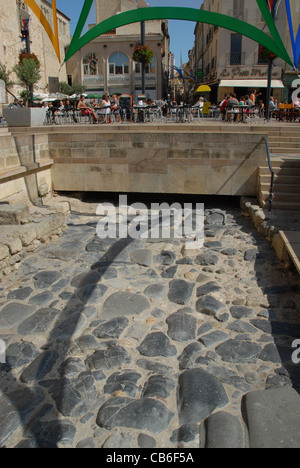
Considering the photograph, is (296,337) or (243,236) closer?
(296,337)

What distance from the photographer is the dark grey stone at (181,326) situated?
4.44 meters

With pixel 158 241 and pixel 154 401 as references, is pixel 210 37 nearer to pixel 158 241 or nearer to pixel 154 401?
pixel 158 241

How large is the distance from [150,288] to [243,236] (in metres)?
2.75

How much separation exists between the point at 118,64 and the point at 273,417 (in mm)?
40405

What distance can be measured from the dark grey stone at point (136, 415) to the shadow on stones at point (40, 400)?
0.31m

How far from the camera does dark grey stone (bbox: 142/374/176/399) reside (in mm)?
3508

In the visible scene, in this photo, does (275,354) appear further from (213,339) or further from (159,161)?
(159,161)

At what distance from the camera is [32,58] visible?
1350 cm

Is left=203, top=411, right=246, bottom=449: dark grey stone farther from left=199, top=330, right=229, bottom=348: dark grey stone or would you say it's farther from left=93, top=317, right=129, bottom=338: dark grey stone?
left=93, top=317, right=129, bottom=338: dark grey stone

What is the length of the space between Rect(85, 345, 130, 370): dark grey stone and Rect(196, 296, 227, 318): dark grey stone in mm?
1309

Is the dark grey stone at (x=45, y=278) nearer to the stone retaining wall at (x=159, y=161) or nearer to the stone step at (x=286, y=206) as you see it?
the stone retaining wall at (x=159, y=161)

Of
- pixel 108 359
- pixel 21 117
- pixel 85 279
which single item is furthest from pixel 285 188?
pixel 21 117

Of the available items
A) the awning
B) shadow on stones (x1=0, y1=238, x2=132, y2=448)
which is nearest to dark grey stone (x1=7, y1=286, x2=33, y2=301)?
shadow on stones (x1=0, y1=238, x2=132, y2=448)

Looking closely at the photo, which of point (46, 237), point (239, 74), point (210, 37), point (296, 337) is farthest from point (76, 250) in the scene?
point (210, 37)
